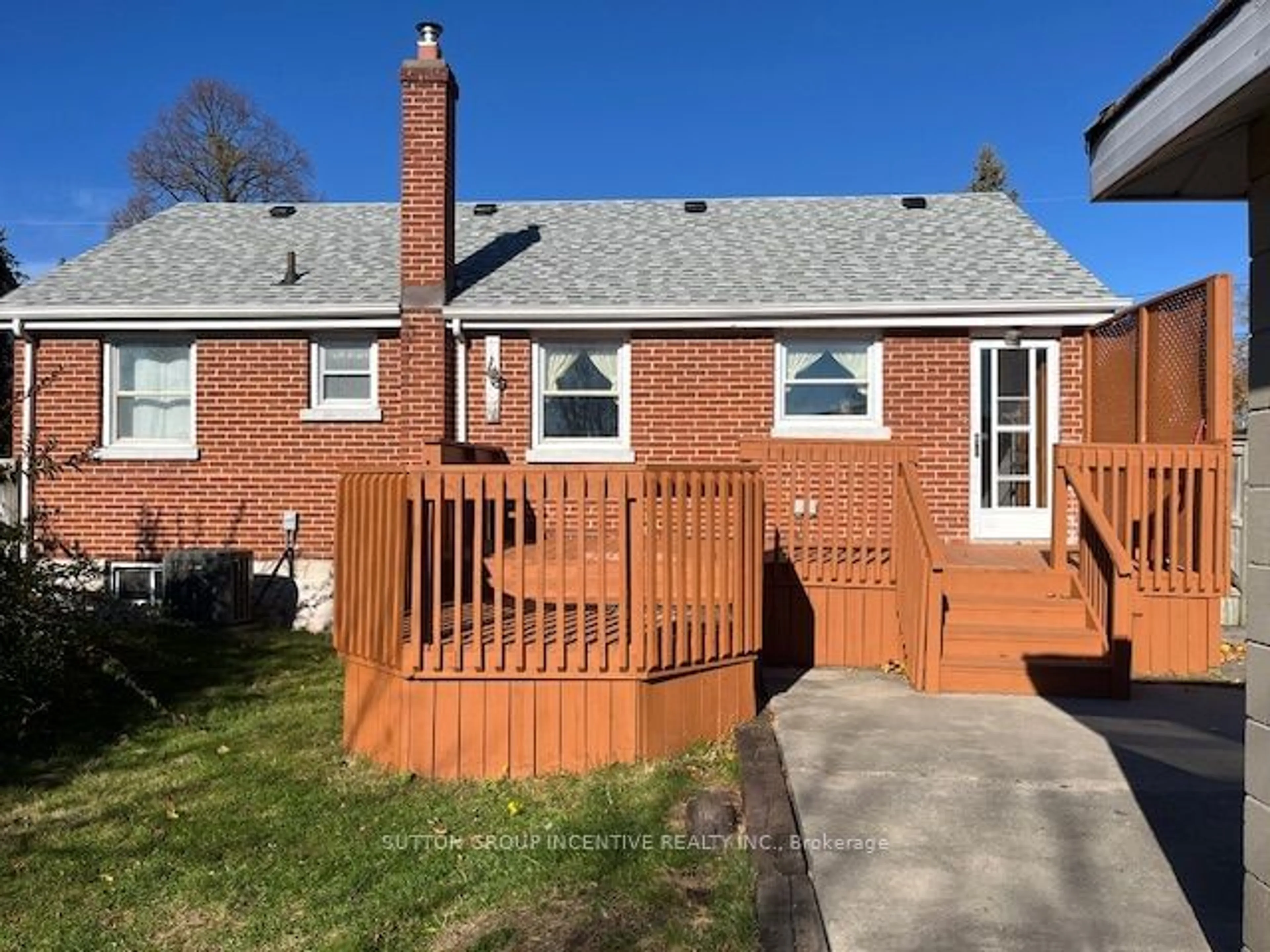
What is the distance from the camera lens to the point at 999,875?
3861 mm

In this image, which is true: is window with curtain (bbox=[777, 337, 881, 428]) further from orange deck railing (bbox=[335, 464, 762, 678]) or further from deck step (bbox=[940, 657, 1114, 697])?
orange deck railing (bbox=[335, 464, 762, 678])

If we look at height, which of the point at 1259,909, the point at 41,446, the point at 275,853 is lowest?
the point at 275,853

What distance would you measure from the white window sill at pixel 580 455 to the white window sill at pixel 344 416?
5.60ft

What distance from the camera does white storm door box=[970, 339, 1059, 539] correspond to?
33.9 ft

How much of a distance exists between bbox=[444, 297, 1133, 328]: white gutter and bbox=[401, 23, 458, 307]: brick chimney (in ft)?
1.48

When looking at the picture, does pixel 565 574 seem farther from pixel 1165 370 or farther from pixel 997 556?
pixel 1165 370

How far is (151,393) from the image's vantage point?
11.0 m

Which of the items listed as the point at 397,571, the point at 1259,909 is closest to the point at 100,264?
the point at 397,571

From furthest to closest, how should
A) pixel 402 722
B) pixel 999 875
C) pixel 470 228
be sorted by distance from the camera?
pixel 470 228, pixel 402 722, pixel 999 875

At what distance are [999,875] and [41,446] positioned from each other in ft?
29.6

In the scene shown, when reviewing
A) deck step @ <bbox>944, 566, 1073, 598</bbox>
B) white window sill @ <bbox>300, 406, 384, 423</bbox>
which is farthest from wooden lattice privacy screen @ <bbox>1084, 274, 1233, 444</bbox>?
white window sill @ <bbox>300, 406, 384, 423</bbox>

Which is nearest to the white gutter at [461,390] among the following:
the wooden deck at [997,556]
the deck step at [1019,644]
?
the wooden deck at [997,556]

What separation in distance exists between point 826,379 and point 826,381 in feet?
0.07

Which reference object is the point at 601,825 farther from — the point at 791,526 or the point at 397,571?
the point at 791,526
